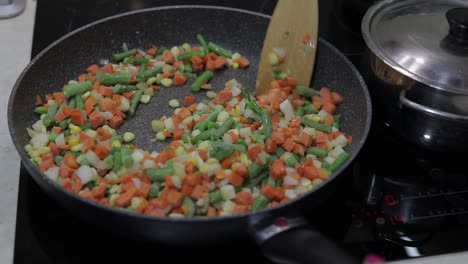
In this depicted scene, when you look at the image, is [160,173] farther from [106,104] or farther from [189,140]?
[106,104]

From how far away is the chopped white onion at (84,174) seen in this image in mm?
996

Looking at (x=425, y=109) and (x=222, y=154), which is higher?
(x=425, y=109)

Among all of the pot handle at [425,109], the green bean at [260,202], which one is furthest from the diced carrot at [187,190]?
the pot handle at [425,109]

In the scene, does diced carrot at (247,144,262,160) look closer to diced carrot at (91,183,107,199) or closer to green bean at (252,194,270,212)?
green bean at (252,194,270,212)

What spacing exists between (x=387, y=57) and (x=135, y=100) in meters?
0.54

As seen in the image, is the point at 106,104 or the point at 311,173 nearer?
the point at 311,173

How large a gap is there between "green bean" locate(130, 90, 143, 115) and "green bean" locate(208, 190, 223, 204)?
35 centimetres

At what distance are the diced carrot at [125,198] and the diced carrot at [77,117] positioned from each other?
263mm

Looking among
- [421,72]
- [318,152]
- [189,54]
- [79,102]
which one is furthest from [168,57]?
[421,72]

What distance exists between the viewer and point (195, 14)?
1.36 meters

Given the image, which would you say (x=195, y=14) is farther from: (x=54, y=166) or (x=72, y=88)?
(x=54, y=166)

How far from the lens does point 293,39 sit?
1211 mm

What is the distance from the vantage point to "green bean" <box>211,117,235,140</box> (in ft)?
3.59

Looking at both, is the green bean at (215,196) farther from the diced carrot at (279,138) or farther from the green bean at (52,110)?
the green bean at (52,110)
